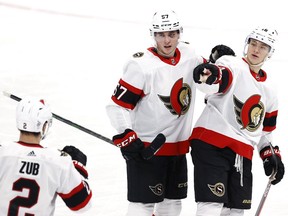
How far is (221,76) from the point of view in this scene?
3.84 m

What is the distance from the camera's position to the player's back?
317 cm

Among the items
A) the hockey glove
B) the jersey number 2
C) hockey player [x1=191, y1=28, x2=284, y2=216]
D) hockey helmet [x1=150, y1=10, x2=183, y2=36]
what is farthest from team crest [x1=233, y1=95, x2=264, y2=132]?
the jersey number 2

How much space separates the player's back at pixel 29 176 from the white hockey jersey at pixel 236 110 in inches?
39.6

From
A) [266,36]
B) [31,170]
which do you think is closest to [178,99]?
[266,36]

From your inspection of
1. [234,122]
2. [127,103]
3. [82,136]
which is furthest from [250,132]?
[82,136]

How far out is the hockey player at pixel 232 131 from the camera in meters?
3.92

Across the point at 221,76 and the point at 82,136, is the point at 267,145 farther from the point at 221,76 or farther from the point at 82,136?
the point at 82,136

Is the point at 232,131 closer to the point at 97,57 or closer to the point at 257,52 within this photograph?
the point at 257,52

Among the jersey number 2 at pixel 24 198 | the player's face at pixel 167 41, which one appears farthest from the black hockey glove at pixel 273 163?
the jersey number 2 at pixel 24 198

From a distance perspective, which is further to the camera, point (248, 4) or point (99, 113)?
point (248, 4)

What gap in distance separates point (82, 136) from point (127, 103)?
1.55 meters

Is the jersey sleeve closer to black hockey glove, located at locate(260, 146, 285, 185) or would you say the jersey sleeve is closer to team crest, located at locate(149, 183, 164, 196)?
team crest, located at locate(149, 183, 164, 196)

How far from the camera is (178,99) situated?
3.98m

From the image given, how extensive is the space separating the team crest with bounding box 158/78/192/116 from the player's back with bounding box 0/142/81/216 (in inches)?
34.6
